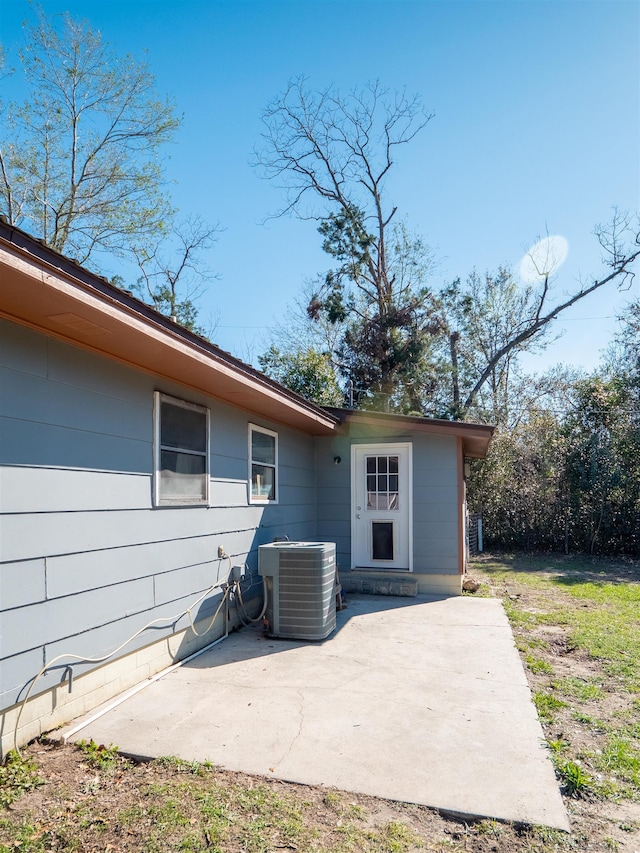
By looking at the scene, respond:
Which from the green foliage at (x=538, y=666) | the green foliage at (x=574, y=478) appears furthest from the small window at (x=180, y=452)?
the green foliage at (x=574, y=478)

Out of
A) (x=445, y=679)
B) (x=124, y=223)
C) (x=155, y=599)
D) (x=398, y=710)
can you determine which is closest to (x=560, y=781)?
(x=398, y=710)

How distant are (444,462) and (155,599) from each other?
14.3 ft

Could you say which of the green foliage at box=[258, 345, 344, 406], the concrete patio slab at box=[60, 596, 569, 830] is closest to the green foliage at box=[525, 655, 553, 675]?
the concrete patio slab at box=[60, 596, 569, 830]

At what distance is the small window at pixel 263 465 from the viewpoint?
590cm

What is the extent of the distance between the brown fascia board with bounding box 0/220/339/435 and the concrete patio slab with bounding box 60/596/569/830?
2276 millimetres

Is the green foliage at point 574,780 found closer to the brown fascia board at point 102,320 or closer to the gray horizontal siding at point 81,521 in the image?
the gray horizontal siding at point 81,521

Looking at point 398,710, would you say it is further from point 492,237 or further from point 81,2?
point 492,237

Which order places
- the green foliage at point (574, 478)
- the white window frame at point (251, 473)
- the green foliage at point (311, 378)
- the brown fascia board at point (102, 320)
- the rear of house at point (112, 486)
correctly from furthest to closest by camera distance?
the green foliage at point (311, 378), the green foliage at point (574, 478), the white window frame at point (251, 473), the rear of house at point (112, 486), the brown fascia board at point (102, 320)

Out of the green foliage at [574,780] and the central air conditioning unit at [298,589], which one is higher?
the central air conditioning unit at [298,589]

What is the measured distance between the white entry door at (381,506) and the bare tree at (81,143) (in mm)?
8695

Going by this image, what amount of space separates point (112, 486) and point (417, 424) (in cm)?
437

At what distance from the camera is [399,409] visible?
16000 mm

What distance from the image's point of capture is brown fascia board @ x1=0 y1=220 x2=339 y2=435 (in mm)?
2453

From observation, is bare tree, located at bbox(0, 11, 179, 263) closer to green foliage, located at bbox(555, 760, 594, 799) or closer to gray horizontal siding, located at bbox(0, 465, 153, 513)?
gray horizontal siding, located at bbox(0, 465, 153, 513)
